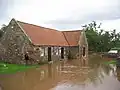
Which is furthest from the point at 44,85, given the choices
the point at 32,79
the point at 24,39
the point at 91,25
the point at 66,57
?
the point at 91,25

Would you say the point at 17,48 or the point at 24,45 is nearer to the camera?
the point at 24,45

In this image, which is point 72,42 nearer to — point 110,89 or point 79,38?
point 79,38

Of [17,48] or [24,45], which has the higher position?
[24,45]

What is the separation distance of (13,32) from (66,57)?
34.9 feet

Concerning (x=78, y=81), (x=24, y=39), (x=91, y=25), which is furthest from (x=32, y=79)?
(x=91, y=25)

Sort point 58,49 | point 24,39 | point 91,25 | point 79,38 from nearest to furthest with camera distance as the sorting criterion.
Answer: point 24,39 < point 58,49 < point 79,38 < point 91,25

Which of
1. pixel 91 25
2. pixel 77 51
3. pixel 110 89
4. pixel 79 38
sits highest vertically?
pixel 91 25

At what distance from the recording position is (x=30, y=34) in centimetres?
2417

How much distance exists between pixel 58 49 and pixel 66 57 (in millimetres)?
3738

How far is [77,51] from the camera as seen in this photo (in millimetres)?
33125

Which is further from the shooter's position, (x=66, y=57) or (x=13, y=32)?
(x=66, y=57)

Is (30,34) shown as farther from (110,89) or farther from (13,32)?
(110,89)

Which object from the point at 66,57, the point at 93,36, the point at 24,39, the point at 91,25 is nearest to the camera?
the point at 24,39

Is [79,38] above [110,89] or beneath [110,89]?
above
